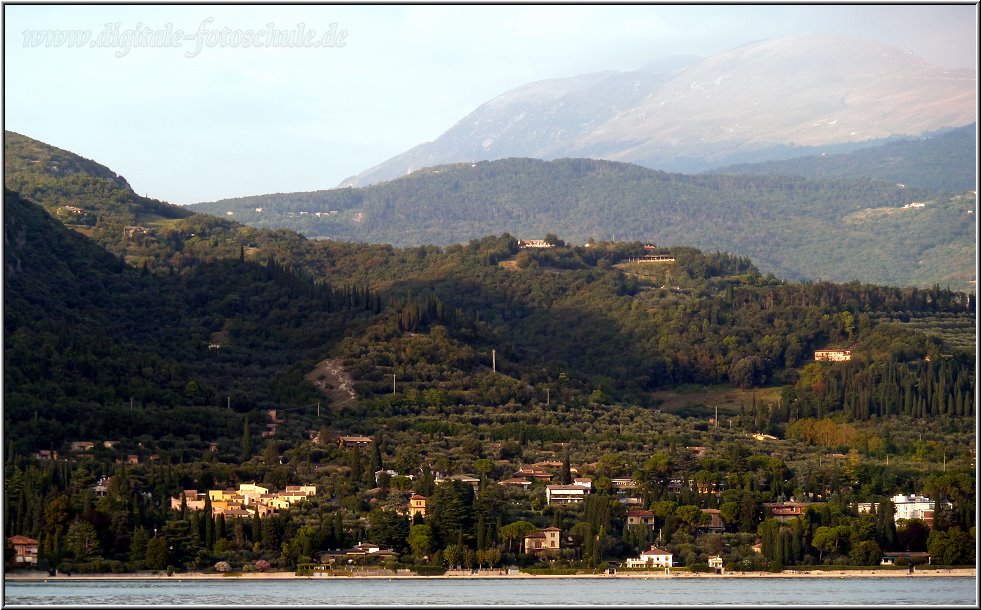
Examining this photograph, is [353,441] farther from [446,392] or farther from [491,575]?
[491,575]

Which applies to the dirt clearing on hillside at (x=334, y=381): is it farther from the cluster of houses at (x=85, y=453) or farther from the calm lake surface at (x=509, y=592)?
A: the calm lake surface at (x=509, y=592)

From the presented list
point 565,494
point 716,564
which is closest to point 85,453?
point 565,494

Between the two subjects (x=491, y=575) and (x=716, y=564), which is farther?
(x=716, y=564)

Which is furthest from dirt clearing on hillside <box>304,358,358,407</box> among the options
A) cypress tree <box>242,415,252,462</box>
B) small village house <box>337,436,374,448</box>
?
cypress tree <box>242,415,252,462</box>

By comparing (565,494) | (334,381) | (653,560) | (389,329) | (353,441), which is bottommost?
(653,560)

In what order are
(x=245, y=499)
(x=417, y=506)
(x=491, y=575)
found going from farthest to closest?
(x=245, y=499) < (x=417, y=506) < (x=491, y=575)

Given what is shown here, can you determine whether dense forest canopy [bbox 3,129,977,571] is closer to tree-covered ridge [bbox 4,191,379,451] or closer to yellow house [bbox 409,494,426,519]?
tree-covered ridge [bbox 4,191,379,451]

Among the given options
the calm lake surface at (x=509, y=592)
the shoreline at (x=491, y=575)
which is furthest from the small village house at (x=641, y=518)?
the calm lake surface at (x=509, y=592)

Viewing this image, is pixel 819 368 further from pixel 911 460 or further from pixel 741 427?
pixel 911 460
